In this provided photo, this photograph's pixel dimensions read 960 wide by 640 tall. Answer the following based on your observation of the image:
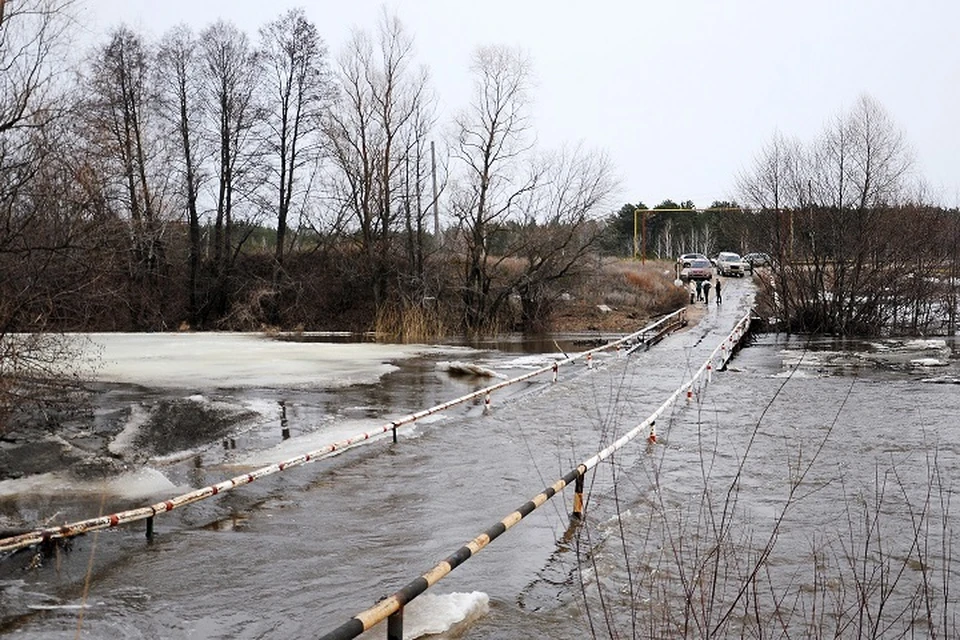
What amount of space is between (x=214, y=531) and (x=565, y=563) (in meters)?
3.38

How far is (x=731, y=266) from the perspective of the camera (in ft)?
188

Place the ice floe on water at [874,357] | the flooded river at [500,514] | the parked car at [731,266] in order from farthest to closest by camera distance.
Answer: the parked car at [731,266] → the ice floe on water at [874,357] → the flooded river at [500,514]

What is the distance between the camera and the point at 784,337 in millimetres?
32000

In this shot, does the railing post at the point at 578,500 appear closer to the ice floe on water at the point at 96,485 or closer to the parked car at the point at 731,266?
the ice floe on water at the point at 96,485

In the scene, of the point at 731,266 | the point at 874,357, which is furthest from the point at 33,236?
the point at 731,266

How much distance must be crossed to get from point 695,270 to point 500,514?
44.7 metres

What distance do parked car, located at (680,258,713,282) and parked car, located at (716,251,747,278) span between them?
4.26 meters

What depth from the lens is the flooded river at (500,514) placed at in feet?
20.7

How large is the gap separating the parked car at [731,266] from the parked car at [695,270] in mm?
4261

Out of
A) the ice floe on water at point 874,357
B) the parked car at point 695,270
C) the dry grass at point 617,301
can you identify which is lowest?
the ice floe on water at point 874,357

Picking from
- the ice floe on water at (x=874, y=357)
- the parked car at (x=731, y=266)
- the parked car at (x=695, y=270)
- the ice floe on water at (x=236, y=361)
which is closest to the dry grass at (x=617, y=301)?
the parked car at (x=695, y=270)

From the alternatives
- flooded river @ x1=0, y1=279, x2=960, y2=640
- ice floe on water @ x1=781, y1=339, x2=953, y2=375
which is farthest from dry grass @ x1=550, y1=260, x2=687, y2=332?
flooded river @ x1=0, y1=279, x2=960, y2=640

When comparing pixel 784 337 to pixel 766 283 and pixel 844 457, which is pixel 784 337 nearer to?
pixel 766 283

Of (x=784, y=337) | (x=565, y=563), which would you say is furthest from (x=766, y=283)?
(x=565, y=563)
